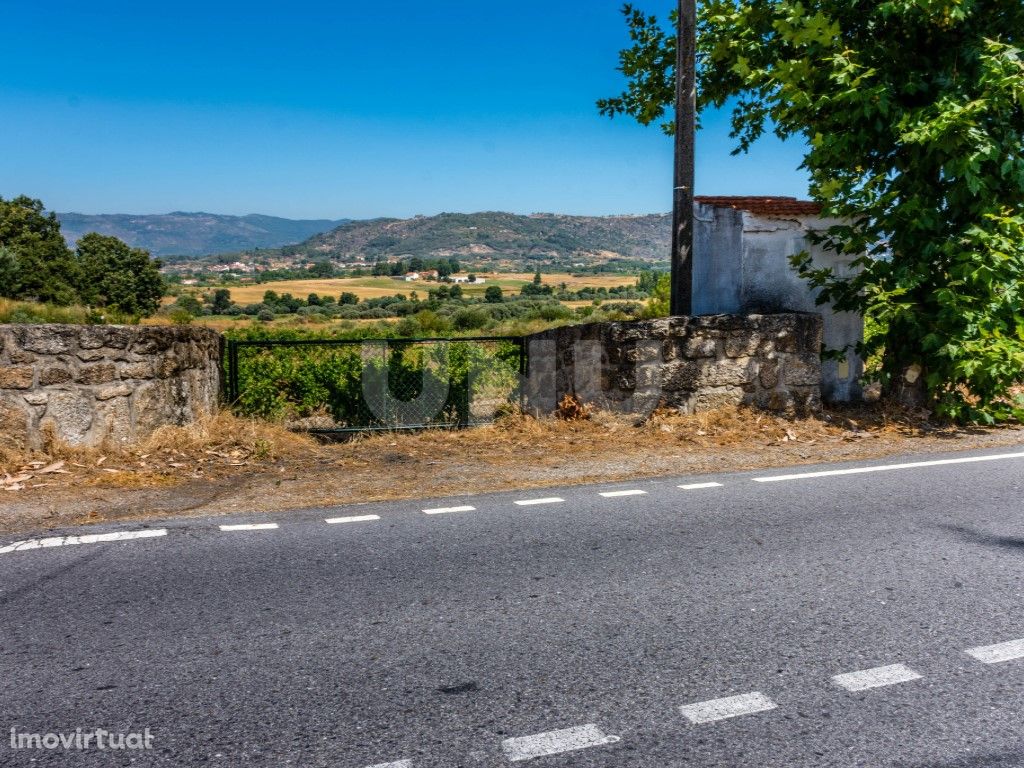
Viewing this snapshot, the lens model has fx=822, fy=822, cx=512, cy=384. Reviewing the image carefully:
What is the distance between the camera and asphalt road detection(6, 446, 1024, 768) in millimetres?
2865

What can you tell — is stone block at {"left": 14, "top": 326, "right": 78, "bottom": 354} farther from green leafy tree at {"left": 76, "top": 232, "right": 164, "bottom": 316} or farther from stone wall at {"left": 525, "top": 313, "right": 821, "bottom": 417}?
green leafy tree at {"left": 76, "top": 232, "right": 164, "bottom": 316}

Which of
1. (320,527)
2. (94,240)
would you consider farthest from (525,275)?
(320,527)

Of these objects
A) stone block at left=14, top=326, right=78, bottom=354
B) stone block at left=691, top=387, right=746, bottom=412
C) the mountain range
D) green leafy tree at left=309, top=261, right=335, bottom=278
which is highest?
the mountain range

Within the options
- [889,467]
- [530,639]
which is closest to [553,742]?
[530,639]

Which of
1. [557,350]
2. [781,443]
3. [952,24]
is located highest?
[952,24]

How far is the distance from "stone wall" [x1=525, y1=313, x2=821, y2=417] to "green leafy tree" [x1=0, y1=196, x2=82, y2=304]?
60.9m

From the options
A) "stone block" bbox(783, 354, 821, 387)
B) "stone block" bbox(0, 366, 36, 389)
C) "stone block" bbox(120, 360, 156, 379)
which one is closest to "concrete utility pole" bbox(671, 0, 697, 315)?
"stone block" bbox(783, 354, 821, 387)

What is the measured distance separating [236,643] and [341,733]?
3.29 ft

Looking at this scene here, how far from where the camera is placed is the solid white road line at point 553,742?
2775mm

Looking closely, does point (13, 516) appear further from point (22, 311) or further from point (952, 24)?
point (952, 24)

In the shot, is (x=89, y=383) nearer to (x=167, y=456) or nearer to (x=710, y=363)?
(x=167, y=456)

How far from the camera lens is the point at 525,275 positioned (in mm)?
107250

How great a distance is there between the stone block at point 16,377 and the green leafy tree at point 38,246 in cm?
5991

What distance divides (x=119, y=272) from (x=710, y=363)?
284 ft
